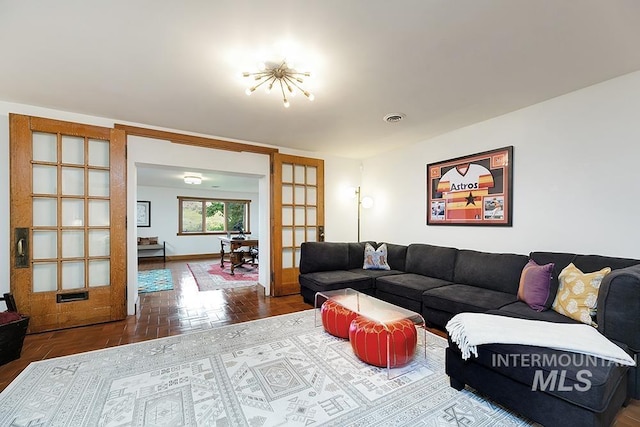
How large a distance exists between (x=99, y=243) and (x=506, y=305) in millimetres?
4327

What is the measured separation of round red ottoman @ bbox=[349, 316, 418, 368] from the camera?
80.0 inches

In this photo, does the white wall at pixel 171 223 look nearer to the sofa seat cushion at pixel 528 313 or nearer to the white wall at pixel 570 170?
the white wall at pixel 570 170

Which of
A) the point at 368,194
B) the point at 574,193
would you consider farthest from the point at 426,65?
the point at 368,194

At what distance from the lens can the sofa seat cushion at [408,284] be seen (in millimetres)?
3027

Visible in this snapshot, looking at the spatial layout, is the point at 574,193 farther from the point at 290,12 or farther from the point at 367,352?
the point at 290,12

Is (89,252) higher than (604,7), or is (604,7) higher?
(604,7)

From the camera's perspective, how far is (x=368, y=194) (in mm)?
5027

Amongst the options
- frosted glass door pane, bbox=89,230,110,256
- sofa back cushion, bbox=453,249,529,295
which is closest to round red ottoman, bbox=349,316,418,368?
sofa back cushion, bbox=453,249,529,295

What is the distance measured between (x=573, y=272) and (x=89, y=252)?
15.6 ft

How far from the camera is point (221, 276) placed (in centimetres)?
568

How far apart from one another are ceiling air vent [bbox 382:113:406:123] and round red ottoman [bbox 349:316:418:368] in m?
2.17

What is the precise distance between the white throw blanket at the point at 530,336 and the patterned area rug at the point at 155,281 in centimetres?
460

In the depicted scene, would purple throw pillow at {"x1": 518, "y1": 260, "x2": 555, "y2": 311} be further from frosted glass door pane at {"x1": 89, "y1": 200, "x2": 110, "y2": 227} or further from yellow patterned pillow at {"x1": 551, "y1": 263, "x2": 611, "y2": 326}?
frosted glass door pane at {"x1": 89, "y1": 200, "x2": 110, "y2": 227}

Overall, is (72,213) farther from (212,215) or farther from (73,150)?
(212,215)
